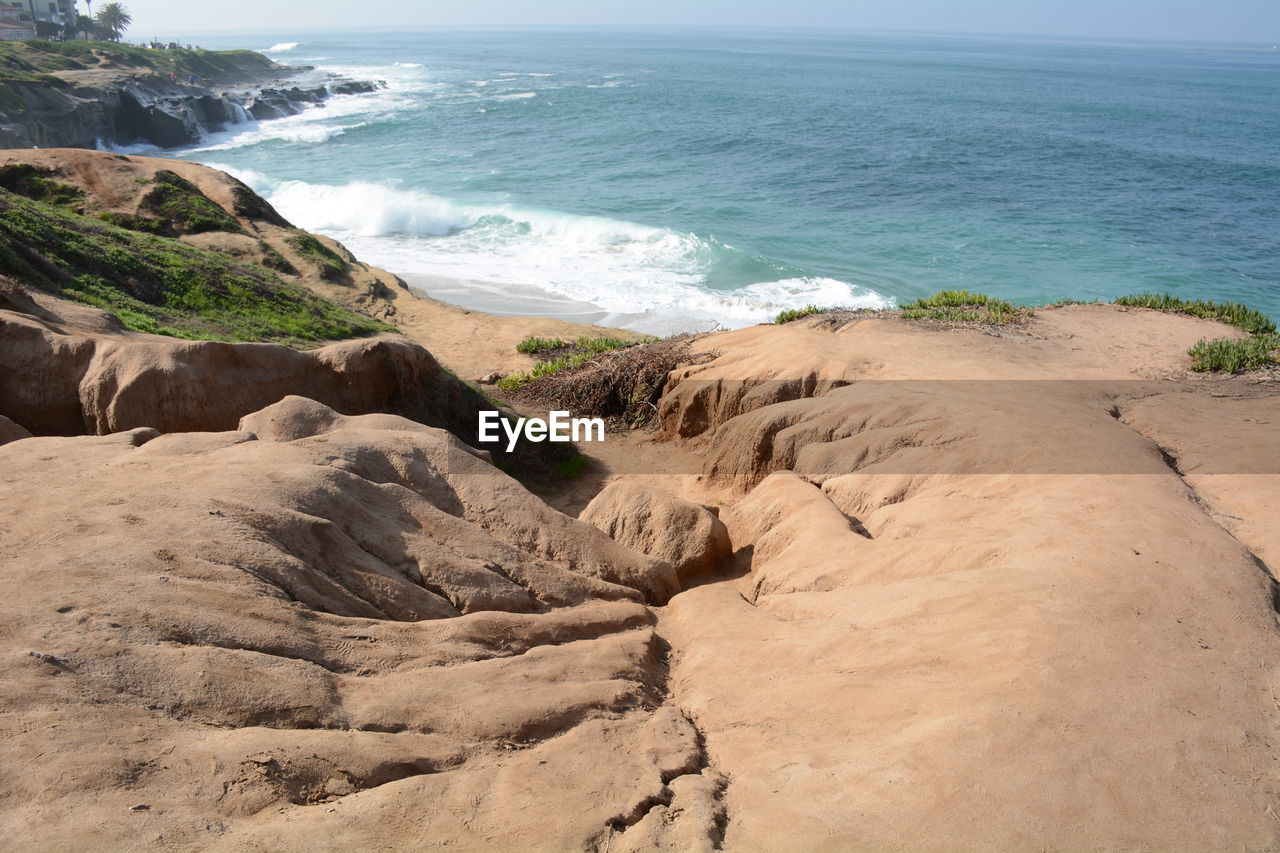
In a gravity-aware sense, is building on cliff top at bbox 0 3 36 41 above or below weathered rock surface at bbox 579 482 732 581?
above

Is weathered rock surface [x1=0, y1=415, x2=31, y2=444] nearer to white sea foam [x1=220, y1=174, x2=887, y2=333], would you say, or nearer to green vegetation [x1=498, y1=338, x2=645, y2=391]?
green vegetation [x1=498, y1=338, x2=645, y2=391]

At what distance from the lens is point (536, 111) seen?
61844 millimetres

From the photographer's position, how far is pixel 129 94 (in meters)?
49.8

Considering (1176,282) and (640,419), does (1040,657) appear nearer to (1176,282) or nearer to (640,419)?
(640,419)

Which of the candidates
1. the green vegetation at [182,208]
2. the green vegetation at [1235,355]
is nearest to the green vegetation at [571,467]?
the green vegetation at [1235,355]

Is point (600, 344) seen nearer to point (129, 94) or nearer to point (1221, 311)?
point (1221, 311)

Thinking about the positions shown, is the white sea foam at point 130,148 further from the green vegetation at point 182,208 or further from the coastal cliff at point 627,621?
the coastal cliff at point 627,621

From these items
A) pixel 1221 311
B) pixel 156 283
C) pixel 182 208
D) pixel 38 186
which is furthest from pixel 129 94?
pixel 1221 311

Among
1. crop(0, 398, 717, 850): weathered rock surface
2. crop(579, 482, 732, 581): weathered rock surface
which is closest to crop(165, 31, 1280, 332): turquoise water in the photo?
crop(579, 482, 732, 581): weathered rock surface

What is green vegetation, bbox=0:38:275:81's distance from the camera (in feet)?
155

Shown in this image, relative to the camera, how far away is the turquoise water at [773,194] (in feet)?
90.1

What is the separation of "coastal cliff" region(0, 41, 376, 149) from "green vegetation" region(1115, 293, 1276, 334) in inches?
1718

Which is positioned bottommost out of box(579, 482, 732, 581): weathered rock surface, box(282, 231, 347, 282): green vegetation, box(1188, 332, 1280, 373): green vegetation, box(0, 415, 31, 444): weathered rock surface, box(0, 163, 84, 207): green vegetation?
box(579, 482, 732, 581): weathered rock surface

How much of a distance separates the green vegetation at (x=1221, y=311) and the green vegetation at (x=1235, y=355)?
1.50 m
